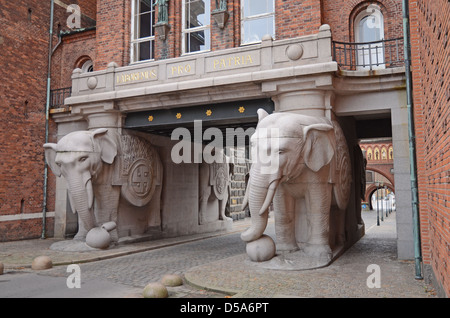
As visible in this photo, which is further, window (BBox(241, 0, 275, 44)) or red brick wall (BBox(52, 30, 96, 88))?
red brick wall (BBox(52, 30, 96, 88))

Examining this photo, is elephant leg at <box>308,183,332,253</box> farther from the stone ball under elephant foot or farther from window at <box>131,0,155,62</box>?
window at <box>131,0,155,62</box>

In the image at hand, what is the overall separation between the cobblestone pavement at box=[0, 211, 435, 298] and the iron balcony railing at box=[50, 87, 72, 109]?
6.19 m

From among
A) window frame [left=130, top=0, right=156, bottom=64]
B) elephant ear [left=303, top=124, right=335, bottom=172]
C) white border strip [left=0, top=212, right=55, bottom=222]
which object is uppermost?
window frame [left=130, top=0, right=156, bottom=64]

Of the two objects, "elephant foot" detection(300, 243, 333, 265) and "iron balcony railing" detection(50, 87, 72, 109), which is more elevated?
"iron balcony railing" detection(50, 87, 72, 109)

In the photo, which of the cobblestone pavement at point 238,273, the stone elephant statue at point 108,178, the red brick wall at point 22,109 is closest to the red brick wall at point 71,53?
the red brick wall at point 22,109

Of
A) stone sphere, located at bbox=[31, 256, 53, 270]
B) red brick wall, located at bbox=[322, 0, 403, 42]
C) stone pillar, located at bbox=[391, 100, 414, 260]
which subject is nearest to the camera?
stone sphere, located at bbox=[31, 256, 53, 270]

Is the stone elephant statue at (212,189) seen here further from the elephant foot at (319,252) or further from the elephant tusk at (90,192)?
the elephant foot at (319,252)

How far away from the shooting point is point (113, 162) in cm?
1288

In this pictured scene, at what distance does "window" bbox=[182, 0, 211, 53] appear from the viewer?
1395cm

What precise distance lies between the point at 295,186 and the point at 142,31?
358 inches

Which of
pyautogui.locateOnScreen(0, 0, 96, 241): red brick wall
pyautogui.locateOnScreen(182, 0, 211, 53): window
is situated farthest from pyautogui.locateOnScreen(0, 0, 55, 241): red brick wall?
pyautogui.locateOnScreen(182, 0, 211, 53): window

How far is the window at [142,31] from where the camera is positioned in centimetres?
1481

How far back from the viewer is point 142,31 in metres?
15.0

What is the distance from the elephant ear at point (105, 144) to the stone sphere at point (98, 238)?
2.14 m
